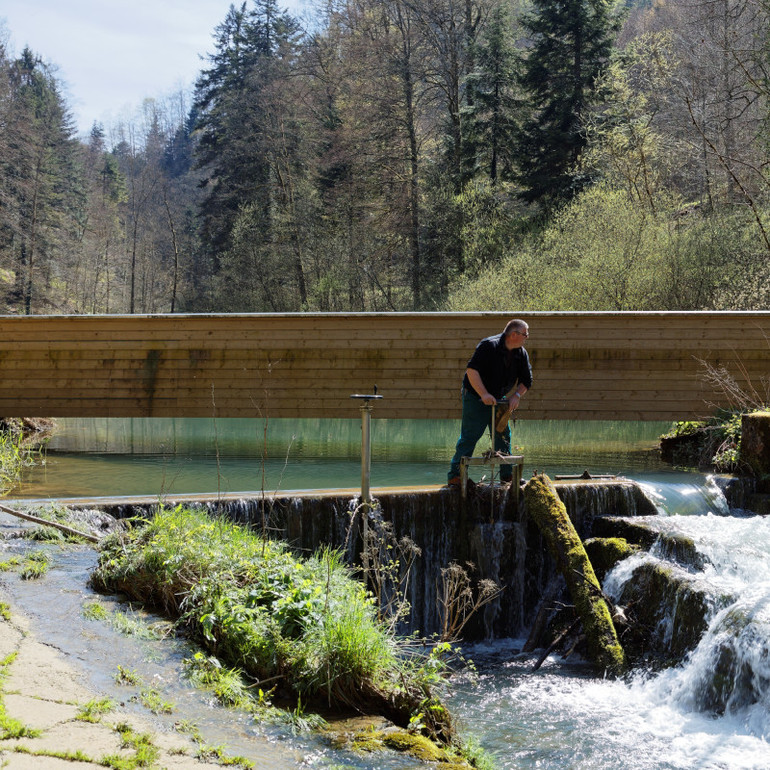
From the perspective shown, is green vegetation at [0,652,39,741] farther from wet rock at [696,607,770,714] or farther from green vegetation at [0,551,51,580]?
wet rock at [696,607,770,714]

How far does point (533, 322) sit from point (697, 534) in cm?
553

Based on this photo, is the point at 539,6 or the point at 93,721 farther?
the point at 539,6

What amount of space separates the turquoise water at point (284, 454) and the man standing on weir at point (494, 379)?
1060 mm

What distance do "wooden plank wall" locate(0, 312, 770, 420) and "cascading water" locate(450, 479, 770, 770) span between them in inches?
217

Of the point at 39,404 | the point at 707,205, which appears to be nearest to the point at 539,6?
the point at 707,205

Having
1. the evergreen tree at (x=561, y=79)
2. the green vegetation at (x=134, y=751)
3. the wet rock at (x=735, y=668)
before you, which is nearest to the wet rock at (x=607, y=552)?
the wet rock at (x=735, y=668)

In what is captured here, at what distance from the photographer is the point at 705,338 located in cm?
1180

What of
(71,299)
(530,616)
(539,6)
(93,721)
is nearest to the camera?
(93,721)

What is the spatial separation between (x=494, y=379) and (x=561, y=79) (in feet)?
Answer: 69.3

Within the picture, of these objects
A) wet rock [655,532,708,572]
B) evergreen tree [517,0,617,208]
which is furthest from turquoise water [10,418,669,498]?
evergreen tree [517,0,617,208]

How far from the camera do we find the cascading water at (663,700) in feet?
15.1

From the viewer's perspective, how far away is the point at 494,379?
7.07 meters

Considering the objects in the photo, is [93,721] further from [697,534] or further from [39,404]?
[39,404]

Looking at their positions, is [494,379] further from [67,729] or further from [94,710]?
[67,729]
